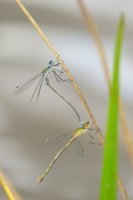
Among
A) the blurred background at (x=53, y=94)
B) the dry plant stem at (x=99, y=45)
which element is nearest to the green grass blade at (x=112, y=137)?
the dry plant stem at (x=99, y=45)

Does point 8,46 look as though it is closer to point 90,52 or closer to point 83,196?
point 90,52

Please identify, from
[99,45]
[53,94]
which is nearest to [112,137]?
[99,45]

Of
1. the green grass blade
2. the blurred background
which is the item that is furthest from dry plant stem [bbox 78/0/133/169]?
the blurred background

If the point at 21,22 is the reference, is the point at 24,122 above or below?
below

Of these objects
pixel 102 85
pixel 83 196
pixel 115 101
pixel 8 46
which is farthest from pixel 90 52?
pixel 115 101

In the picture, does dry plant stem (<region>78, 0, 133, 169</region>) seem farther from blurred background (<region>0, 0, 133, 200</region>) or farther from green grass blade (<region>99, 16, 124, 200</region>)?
blurred background (<region>0, 0, 133, 200</region>)

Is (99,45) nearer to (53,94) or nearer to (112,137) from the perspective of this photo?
(112,137)

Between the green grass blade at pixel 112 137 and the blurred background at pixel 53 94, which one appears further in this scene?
the blurred background at pixel 53 94

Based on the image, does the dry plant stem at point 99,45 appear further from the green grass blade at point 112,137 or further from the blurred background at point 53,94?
the blurred background at point 53,94
